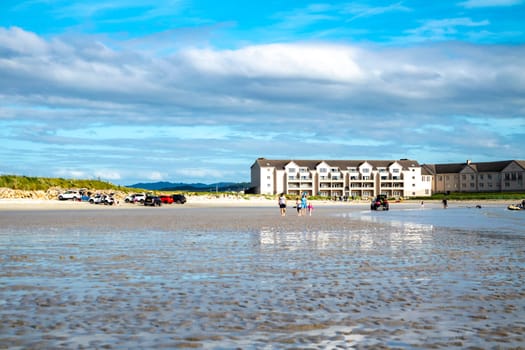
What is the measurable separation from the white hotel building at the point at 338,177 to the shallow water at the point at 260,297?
157174 mm

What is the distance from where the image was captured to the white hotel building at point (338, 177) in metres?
180

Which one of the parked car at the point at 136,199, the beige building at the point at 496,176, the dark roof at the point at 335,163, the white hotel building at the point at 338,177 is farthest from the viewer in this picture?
the beige building at the point at 496,176

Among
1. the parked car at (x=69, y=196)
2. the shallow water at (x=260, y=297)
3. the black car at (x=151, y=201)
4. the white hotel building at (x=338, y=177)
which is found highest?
the white hotel building at (x=338, y=177)

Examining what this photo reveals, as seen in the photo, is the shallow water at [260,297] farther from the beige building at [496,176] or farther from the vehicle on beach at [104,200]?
the beige building at [496,176]

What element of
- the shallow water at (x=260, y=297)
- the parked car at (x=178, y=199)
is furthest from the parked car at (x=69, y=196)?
the shallow water at (x=260, y=297)

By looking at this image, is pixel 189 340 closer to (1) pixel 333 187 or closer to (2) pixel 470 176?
(1) pixel 333 187

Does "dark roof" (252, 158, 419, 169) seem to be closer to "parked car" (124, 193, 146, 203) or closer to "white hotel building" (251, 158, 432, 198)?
"white hotel building" (251, 158, 432, 198)

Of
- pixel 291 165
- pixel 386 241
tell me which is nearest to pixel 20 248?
pixel 386 241

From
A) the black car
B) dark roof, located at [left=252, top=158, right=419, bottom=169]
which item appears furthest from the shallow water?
dark roof, located at [left=252, top=158, right=419, bottom=169]

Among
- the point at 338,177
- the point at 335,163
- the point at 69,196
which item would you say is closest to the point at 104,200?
the point at 69,196

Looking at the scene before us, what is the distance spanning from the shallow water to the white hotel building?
157m

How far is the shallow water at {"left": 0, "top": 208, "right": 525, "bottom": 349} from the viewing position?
355 inches

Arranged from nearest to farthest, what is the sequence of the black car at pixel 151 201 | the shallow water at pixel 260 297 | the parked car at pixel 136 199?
the shallow water at pixel 260 297 < the black car at pixel 151 201 < the parked car at pixel 136 199

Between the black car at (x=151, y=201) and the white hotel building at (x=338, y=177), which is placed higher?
the white hotel building at (x=338, y=177)
